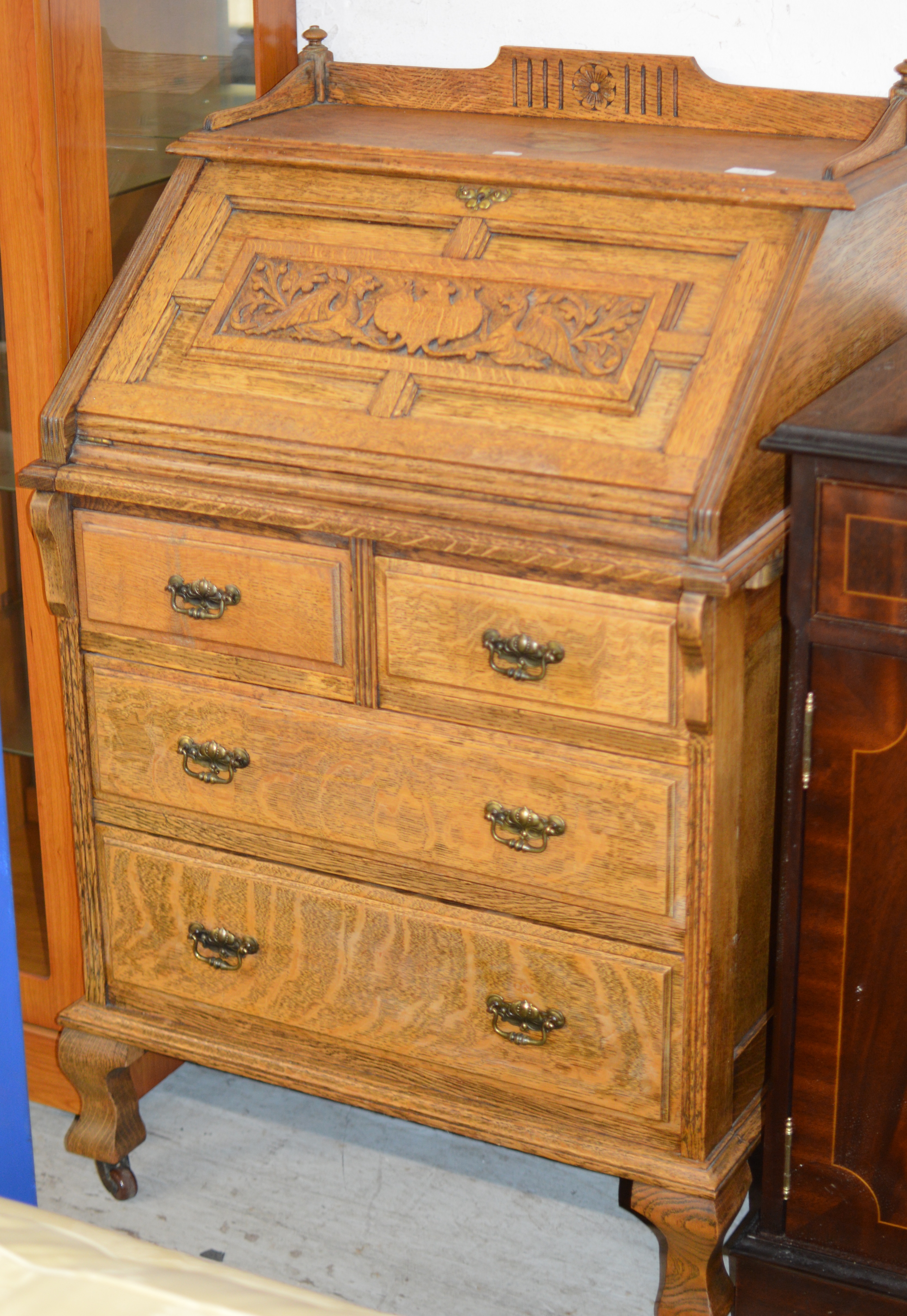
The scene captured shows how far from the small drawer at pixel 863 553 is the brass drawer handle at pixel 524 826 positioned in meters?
0.46

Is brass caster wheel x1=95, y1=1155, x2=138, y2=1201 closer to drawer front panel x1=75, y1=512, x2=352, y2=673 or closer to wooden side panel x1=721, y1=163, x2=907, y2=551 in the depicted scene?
drawer front panel x1=75, y1=512, x2=352, y2=673

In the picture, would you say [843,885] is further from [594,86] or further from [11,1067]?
[594,86]

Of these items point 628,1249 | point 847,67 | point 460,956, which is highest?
point 847,67

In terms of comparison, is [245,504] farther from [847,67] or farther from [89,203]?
[847,67]

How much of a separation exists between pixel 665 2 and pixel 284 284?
2.58 ft

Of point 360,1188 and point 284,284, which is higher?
point 284,284

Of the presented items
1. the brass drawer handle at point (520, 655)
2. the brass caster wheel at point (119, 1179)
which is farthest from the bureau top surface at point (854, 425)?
the brass caster wheel at point (119, 1179)

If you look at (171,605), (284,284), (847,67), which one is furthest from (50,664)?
(847,67)

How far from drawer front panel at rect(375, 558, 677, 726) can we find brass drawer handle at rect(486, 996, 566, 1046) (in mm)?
442

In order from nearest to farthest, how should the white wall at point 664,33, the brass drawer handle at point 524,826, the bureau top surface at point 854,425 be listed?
the bureau top surface at point 854,425, the brass drawer handle at point 524,826, the white wall at point 664,33

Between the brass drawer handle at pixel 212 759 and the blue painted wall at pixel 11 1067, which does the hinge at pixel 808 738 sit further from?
the blue painted wall at pixel 11 1067

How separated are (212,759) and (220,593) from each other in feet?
0.87

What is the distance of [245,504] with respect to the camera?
2.23 m

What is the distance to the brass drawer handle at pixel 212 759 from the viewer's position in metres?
2.39
